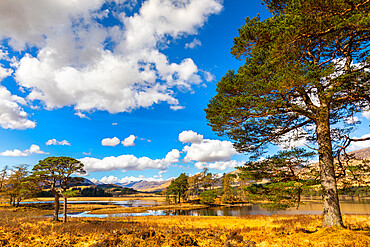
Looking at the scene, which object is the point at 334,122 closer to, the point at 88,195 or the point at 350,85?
the point at 350,85

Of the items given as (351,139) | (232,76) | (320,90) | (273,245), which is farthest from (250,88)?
(273,245)

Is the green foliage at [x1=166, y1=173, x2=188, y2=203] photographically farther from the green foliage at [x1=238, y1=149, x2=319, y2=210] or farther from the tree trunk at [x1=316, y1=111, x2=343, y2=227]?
the tree trunk at [x1=316, y1=111, x2=343, y2=227]

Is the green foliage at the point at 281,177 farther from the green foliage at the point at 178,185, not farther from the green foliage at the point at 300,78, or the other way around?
the green foliage at the point at 178,185

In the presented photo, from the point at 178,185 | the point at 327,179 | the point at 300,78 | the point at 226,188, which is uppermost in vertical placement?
the point at 300,78

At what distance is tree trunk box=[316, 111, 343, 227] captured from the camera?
10.0 m

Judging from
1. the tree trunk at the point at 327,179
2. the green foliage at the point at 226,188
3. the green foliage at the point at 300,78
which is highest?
the green foliage at the point at 300,78

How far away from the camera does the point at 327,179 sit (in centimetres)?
1030

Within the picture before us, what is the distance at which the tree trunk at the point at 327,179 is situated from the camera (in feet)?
32.8

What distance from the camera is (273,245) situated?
9.38 m

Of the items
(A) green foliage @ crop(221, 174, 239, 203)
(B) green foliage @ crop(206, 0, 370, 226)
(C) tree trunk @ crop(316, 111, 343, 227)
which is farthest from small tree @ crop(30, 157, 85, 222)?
(A) green foliage @ crop(221, 174, 239, 203)

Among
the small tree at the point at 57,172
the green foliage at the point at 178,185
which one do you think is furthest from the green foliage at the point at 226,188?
the small tree at the point at 57,172

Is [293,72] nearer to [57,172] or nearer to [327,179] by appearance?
[327,179]

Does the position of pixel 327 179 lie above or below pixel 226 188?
above

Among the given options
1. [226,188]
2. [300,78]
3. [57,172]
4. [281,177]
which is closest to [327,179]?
[281,177]
